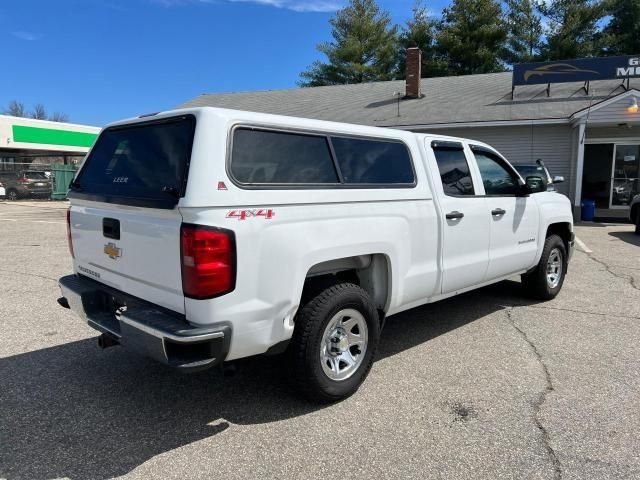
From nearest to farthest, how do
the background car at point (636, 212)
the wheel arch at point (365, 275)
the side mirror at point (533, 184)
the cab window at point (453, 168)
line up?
the wheel arch at point (365, 275) < the cab window at point (453, 168) < the side mirror at point (533, 184) < the background car at point (636, 212)

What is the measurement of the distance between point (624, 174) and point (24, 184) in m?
29.3

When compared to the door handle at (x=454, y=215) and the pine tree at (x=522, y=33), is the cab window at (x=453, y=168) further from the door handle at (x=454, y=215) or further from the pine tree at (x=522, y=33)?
the pine tree at (x=522, y=33)

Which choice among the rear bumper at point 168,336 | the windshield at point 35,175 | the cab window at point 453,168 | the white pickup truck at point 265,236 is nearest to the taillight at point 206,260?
the white pickup truck at point 265,236

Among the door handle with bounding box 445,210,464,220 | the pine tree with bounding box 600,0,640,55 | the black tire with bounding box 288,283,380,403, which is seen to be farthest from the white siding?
the pine tree with bounding box 600,0,640,55

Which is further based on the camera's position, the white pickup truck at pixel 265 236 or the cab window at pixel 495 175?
the cab window at pixel 495 175

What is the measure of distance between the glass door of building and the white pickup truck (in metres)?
14.8

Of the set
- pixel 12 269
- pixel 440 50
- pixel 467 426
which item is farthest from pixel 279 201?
pixel 440 50

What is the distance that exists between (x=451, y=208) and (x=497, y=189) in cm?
97

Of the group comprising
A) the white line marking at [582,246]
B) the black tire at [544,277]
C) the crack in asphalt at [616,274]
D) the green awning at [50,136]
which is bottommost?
the crack in asphalt at [616,274]

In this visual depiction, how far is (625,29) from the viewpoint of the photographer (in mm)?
31531

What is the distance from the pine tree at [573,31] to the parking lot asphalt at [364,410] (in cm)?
3068

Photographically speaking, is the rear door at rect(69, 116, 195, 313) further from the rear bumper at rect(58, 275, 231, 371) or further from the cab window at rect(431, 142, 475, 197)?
the cab window at rect(431, 142, 475, 197)

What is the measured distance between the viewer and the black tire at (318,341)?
3.26m

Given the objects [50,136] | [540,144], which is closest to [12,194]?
[50,136]
